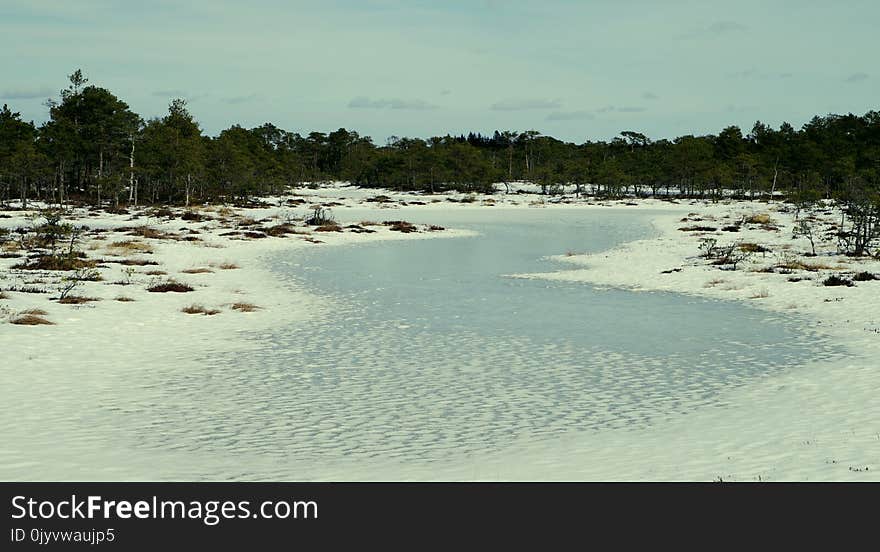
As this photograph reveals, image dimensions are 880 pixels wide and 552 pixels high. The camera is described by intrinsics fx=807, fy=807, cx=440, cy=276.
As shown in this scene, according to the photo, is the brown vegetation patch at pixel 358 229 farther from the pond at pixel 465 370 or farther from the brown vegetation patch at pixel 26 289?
the brown vegetation patch at pixel 26 289

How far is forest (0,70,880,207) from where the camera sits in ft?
283

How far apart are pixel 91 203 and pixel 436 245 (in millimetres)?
50622

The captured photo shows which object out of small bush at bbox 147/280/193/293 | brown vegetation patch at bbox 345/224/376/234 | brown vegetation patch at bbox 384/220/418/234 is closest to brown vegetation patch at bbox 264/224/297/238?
brown vegetation patch at bbox 345/224/376/234

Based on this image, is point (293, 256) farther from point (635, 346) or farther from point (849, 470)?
point (849, 470)

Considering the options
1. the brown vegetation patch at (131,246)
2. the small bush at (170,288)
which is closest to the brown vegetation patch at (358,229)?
the brown vegetation patch at (131,246)

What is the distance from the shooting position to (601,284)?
3006 centimetres

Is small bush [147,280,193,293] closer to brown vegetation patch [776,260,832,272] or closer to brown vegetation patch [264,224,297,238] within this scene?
brown vegetation patch [776,260,832,272]

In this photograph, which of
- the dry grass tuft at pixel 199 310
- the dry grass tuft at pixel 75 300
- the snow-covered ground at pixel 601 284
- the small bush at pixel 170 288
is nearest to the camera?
the snow-covered ground at pixel 601 284

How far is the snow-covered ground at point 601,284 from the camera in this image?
987 centimetres

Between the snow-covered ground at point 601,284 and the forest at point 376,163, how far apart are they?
46.8 ft

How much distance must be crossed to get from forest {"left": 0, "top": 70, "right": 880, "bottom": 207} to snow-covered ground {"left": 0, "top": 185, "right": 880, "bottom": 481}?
14275mm

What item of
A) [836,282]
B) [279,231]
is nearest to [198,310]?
[836,282]

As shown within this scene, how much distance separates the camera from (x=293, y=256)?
41094 millimetres
